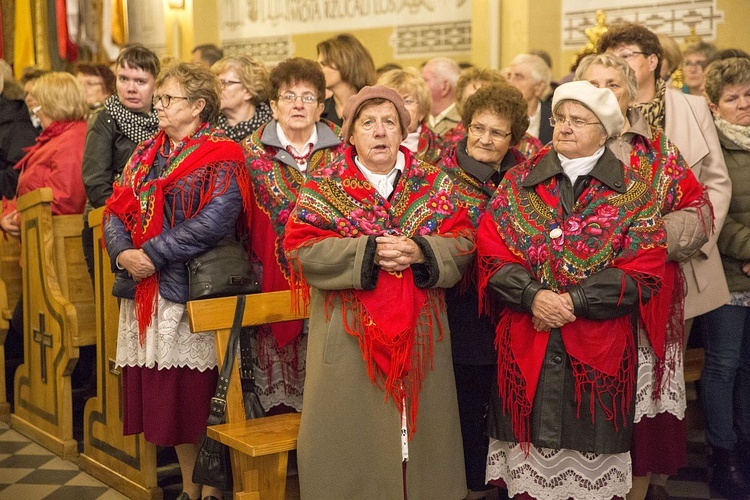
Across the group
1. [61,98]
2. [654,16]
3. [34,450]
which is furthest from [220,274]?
[654,16]

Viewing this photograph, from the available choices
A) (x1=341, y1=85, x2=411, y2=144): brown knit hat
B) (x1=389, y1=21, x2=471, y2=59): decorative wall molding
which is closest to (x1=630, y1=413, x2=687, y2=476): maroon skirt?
(x1=341, y1=85, x2=411, y2=144): brown knit hat

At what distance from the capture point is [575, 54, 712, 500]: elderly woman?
3768 millimetres

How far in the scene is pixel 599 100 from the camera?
3553 millimetres

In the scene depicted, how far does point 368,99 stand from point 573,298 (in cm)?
98

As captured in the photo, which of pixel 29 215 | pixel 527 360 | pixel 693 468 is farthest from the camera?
pixel 29 215

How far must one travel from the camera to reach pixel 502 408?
3605 millimetres

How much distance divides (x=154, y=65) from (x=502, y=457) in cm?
268

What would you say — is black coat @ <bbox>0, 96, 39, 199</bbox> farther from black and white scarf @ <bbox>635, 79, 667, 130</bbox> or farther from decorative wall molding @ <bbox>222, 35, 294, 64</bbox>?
decorative wall molding @ <bbox>222, 35, 294, 64</bbox>

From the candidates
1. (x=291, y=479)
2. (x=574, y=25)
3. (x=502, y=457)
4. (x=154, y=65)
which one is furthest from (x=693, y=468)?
(x=574, y=25)

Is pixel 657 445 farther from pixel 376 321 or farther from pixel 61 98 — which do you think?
pixel 61 98

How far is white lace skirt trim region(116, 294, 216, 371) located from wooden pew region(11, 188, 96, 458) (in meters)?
1.13

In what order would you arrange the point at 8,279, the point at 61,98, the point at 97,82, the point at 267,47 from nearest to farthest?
1. the point at 61,98
2. the point at 8,279
3. the point at 97,82
4. the point at 267,47

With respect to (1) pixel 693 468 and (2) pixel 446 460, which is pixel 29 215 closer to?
(2) pixel 446 460

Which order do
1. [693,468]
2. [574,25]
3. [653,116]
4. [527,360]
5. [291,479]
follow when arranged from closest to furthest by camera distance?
[527,360] → [291,479] → [653,116] → [693,468] → [574,25]
